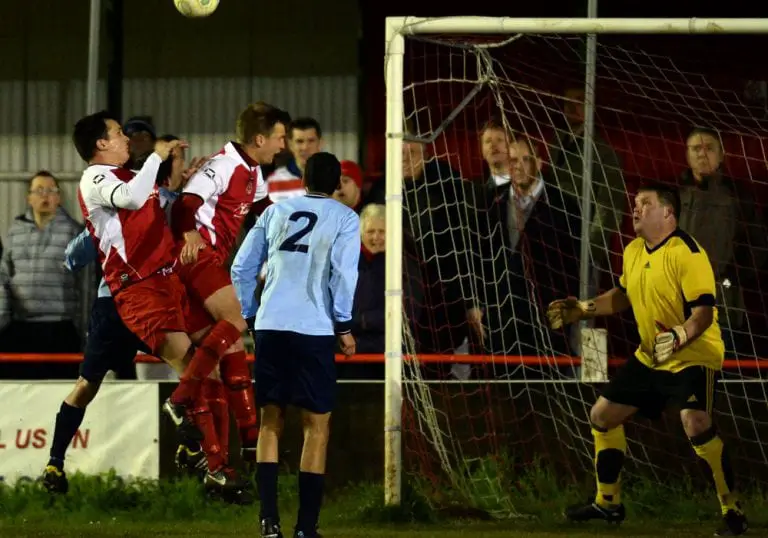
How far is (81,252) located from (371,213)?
196 centimetres

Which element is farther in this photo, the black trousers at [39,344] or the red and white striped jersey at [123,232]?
the black trousers at [39,344]

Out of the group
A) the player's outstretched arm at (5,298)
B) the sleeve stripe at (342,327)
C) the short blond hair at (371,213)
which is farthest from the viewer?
the player's outstretched arm at (5,298)

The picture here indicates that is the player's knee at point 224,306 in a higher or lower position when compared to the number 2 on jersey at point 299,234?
lower

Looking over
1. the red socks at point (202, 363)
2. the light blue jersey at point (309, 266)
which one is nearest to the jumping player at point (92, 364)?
the red socks at point (202, 363)

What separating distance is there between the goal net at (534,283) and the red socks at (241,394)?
978mm

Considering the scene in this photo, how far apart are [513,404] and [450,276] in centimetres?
105

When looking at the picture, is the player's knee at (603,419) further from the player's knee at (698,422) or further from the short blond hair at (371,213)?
the short blond hair at (371,213)

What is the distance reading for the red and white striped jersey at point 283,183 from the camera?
1053cm

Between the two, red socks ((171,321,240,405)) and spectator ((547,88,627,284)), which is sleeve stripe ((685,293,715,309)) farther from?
red socks ((171,321,240,405))

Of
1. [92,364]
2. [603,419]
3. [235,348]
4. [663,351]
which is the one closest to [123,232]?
[92,364]

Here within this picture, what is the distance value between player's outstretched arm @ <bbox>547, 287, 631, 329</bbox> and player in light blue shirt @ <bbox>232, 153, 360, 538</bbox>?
155cm

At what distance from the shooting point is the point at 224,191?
886 cm

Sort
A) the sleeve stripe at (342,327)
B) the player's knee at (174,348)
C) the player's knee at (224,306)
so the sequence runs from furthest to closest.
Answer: the player's knee at (224,306) < the player's knee at (174,348) < the sleeve stripe at (342,327)

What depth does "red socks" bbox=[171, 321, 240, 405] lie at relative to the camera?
8.48 m
